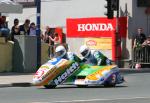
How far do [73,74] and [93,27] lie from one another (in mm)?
14640

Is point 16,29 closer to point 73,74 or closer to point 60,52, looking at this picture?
point 60,52

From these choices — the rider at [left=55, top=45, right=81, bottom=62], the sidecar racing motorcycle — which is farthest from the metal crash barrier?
the rider at [left=55, top=45, right=81, bottom=62]

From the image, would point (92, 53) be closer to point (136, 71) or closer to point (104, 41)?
point (136, 71)

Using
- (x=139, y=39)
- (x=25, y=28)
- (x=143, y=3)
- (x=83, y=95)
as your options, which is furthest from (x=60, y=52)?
(x=143, y=3)

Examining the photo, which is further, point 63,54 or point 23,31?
point 23,31

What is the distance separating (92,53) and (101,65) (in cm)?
50

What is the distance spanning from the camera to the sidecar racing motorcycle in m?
20.1

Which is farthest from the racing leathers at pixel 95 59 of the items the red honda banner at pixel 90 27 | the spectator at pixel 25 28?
the red honda banner at pixel 90 27

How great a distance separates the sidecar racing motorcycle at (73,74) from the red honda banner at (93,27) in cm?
1219

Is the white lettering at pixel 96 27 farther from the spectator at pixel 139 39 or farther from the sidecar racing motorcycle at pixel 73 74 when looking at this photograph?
the sidecar racing motorcycle at pixel 73 74

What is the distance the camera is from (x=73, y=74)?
20453mm

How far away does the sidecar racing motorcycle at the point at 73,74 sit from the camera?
2006cm

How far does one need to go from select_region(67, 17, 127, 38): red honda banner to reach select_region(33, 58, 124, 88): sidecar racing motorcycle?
12191mm

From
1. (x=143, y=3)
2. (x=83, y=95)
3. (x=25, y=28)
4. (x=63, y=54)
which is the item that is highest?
(x=143, y=3)
